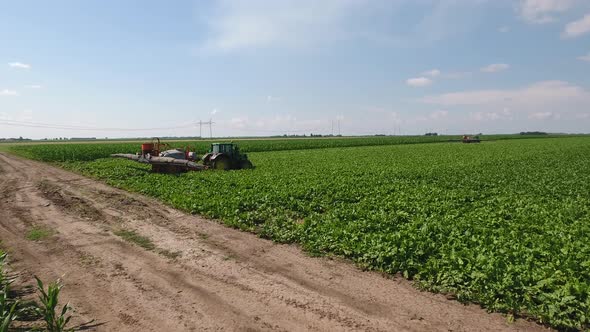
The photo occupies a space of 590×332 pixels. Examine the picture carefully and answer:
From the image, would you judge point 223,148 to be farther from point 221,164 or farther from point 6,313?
point 6,313

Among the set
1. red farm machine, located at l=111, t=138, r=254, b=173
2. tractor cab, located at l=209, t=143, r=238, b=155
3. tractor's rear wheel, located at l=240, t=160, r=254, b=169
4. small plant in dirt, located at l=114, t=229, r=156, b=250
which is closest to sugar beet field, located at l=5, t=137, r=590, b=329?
red farm machine, located at l=111, t=138, r=254, b=173

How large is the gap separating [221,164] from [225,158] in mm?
472

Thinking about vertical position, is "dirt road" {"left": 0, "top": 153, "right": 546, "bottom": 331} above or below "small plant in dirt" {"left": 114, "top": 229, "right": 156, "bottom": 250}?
below

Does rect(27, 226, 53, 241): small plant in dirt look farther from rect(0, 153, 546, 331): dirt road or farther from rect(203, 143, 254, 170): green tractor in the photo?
rect(203, 143, 254, 170): green tractor

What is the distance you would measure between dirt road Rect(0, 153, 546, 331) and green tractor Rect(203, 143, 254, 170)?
36.3ft

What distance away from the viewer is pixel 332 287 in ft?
20.7

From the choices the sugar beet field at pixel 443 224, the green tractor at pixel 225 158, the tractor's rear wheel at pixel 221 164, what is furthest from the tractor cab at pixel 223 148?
the sugar beet field at pixel 443 224

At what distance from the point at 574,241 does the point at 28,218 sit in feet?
47.2

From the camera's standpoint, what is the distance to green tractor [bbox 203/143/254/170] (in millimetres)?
21875

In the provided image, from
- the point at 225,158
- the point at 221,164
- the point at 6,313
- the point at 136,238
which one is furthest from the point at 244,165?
the point at 6,313

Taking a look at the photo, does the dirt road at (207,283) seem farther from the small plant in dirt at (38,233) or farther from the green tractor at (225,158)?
the green tractor at (225,158)

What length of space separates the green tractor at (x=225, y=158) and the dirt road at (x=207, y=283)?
36.3 feet

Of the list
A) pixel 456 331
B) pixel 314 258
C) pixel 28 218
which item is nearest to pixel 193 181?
pixel 28 218

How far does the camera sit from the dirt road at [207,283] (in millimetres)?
5172
